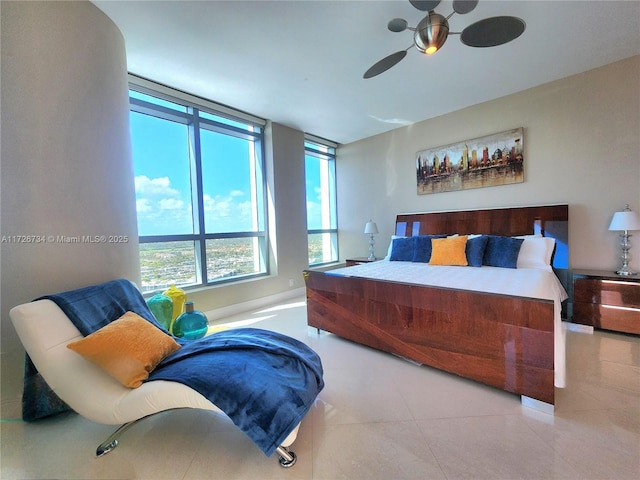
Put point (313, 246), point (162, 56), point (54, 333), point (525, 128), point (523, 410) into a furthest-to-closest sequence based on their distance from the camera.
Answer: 1. point (313, 246)
2. point (525, 128)
3. point (162, 56)
4. point (523, 410)
5. point (54, 333)

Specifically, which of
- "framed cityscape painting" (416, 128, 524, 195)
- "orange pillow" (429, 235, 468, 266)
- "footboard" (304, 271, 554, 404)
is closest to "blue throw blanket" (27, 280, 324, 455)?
"footboard" (304, 271, 554, 404)

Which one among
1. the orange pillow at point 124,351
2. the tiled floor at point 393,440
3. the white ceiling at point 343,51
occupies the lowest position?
the tiled floor at point 393,440

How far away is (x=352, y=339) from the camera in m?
2.63

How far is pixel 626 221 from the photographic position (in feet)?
8.63

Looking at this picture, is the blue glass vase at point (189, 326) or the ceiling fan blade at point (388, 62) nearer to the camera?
the ceiling fan blade at point (388, 62)

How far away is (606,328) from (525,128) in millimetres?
2450

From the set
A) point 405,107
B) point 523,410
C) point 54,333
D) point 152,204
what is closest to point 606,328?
A: point 523,410

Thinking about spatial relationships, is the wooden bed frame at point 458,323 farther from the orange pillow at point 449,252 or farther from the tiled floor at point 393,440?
the orange pillow at point 449,252

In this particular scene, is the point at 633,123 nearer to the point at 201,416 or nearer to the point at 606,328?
the point at 606,328

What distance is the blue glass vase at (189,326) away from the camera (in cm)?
241

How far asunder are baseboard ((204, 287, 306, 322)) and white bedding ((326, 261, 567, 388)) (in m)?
1.76

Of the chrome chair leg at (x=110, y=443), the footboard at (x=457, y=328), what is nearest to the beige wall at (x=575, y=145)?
the footboard at (x=457, y=328)

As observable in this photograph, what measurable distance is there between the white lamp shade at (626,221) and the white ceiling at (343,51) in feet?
5.36

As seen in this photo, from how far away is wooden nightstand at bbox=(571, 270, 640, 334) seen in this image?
2.54m
